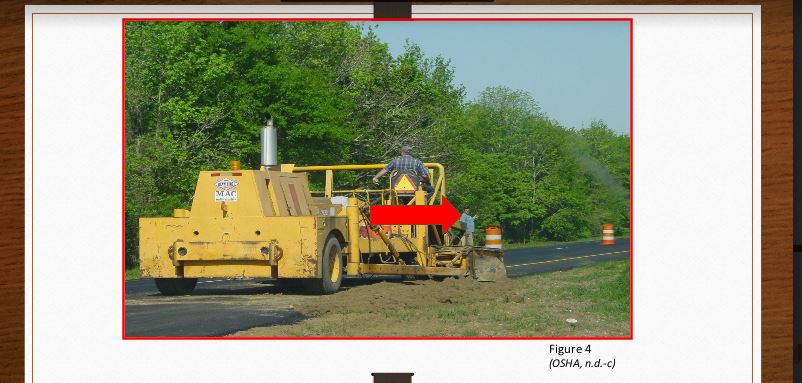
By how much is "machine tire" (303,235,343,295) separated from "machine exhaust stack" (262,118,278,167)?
1.48m

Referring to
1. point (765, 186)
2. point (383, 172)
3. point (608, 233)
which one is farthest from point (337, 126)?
point (765, 186)

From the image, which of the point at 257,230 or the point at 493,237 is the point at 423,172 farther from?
the point at 257,230

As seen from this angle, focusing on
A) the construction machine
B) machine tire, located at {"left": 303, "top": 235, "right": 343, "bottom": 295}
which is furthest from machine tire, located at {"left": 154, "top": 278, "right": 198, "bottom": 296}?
machine tire, located at {"left": 303, "top": 235, "right": 343, "bottom": 295}

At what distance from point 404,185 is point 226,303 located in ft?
9.00

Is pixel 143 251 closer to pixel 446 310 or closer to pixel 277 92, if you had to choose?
pixel 277 92

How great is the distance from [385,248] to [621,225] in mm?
6404

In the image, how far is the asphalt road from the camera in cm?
872

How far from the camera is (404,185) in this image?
13.3 metres

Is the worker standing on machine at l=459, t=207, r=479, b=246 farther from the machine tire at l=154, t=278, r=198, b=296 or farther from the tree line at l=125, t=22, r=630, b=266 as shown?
the machine tire at l=154, t=278, r=198, b=296

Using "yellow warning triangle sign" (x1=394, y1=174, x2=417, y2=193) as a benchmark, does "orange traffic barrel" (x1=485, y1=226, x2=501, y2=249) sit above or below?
below

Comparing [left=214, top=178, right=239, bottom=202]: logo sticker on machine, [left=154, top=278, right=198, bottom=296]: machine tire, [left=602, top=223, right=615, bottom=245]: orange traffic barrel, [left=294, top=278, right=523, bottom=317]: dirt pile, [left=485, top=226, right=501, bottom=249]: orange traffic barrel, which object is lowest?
[left=294, top=278, right=523, bottom=317]: dirt pile

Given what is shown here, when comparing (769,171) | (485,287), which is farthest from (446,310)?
(769,171)
